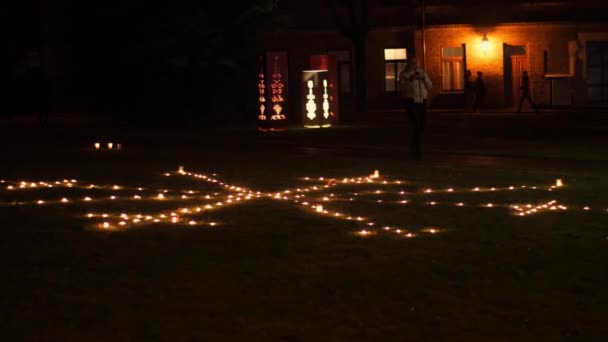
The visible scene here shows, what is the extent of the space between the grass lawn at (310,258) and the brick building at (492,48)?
3329 cm

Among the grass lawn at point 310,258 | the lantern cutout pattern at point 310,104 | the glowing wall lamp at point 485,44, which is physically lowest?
the grass lawn at point 310,258

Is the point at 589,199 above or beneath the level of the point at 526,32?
beneath

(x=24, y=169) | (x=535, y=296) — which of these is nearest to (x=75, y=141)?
(x=24, y=169)

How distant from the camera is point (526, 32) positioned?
171 ft

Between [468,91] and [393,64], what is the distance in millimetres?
5896

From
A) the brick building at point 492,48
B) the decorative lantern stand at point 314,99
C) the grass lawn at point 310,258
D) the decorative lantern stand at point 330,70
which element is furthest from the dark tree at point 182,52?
the grass lawn at point 310,258

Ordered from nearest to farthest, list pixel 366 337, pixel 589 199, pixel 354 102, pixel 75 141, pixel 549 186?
pixel 366 337 < pixel 589 199 < pixel 549 186 < pixel 75 141 < pixel 354 102

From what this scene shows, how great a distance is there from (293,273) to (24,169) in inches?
497

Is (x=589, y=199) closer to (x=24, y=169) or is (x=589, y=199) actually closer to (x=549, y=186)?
(x=549, y=186)

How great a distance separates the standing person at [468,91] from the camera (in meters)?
49.5

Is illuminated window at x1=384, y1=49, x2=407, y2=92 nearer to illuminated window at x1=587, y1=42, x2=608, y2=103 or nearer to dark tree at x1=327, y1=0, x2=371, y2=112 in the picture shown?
dark tree at x1=327, y1=0, x2=371, y2=112

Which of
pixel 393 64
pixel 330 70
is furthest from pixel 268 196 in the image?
pixel 393 64

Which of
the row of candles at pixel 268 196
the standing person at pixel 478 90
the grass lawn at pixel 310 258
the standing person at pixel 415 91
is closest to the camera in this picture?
the grass lawn at pixel 310 258

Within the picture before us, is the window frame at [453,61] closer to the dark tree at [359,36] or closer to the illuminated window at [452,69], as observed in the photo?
the illuminated window at [452,69]
